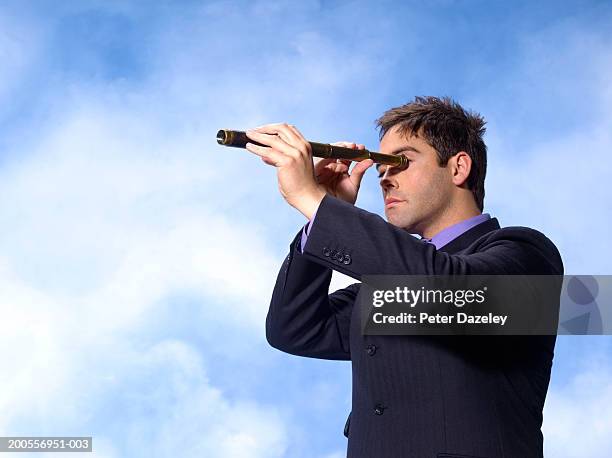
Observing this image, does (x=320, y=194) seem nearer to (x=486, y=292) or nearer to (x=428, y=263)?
(x=428, y=263)

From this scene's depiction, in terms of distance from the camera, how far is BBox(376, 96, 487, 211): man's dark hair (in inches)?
96.8

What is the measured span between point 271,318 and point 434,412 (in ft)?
2.03

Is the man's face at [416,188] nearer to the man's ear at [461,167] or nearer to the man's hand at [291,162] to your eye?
the man's ear at [461,167]

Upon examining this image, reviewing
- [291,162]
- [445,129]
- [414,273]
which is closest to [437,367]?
[414,273]

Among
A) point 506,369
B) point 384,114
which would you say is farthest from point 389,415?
point 384,114

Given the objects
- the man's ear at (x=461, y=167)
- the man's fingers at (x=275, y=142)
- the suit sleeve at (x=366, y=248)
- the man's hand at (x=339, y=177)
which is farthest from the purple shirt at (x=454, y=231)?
the man's fingers at (x=275, y=142)

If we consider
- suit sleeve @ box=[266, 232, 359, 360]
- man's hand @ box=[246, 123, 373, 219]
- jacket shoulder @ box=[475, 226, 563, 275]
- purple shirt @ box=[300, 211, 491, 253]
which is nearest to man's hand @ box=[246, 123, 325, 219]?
man's hand @ box=[246, 123, 373, 219]

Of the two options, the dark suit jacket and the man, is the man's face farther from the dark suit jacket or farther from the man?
the dark suit jacket

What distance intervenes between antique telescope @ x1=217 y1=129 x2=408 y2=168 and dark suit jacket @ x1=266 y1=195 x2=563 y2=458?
0.80ft

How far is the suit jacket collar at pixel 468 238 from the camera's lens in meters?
2.24

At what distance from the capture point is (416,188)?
2328mm

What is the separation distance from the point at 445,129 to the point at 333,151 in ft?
1.49

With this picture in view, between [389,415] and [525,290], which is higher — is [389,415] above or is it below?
below

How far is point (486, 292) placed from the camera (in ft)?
5.99
